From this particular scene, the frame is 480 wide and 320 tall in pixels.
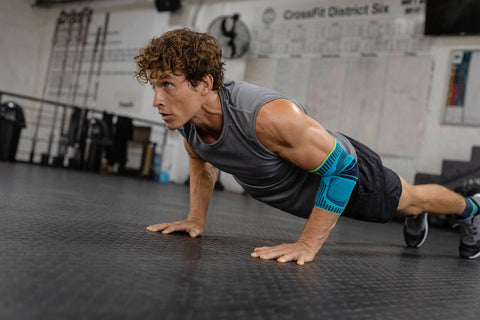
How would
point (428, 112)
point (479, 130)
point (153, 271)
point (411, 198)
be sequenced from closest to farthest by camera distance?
1. point (153, 271)
2. point (411, 198)
3. point (479, 130)
4. point (428, 112)

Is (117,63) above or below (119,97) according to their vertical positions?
above

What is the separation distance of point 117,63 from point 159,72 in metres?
6.85

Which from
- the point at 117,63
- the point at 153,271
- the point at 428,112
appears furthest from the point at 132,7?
the point at 153,271

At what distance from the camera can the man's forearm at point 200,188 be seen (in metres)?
1.46

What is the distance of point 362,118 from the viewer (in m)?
5.23

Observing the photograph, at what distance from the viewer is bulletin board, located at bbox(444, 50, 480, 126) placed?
4.56m

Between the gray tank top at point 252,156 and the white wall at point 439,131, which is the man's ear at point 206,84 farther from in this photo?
the white wall at point 439,131

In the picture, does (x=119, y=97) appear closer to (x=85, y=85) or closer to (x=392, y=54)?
(x=85, y=85)

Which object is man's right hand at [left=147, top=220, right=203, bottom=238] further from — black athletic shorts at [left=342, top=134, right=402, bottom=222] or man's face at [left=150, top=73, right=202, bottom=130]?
black athletic shorts at [left=342, top=134, right=402, bottom=222]

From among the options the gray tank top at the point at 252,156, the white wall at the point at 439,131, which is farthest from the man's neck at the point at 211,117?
the white wall at the point at 439,131

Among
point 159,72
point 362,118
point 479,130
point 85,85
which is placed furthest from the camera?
point 85,85

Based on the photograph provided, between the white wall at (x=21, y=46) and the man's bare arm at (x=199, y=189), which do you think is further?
the white wall at (x=21, y=46)

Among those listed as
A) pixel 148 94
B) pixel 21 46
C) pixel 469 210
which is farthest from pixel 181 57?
pixel 21 46

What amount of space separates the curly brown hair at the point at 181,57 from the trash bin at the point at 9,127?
179 inches
